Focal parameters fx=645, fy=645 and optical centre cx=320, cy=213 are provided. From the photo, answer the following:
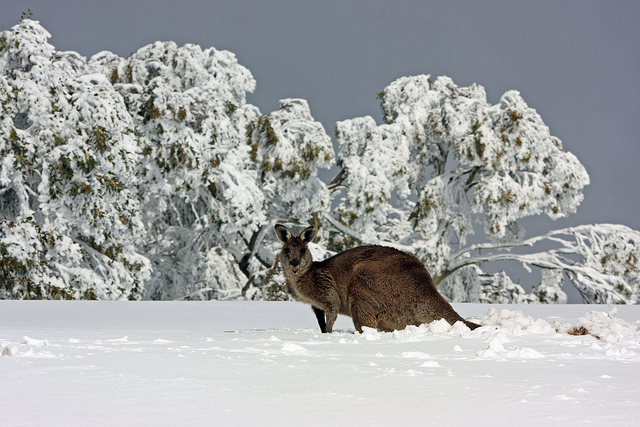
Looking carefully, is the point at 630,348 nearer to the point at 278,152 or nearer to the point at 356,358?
the point at 356,358

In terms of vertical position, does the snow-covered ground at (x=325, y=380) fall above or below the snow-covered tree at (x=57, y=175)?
below

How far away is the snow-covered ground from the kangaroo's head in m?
1.09

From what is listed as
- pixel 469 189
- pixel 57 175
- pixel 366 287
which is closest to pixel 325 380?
pixel 366 287

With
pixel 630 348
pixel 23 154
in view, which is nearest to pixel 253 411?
pixel 630 348

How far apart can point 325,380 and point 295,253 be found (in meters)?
3.17

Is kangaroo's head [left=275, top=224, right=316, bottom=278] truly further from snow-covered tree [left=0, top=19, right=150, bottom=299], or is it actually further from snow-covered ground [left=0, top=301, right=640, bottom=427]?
snow-covered tree [left=0, top=19, right=150, bottom=299]

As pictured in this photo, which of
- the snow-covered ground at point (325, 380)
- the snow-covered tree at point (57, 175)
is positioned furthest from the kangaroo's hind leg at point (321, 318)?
the snow-covered tree at point (57, 175)

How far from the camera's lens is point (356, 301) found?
18.4 ft

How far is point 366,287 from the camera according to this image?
556 centimetres

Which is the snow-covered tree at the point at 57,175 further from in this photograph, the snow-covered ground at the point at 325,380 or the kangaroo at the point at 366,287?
the snow-covered ground at the point at 325,380

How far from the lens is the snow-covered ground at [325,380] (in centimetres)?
210

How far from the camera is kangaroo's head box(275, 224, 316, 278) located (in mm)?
5832

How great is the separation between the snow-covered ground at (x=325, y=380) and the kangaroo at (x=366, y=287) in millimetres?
640

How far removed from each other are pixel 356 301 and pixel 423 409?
11.2ft
